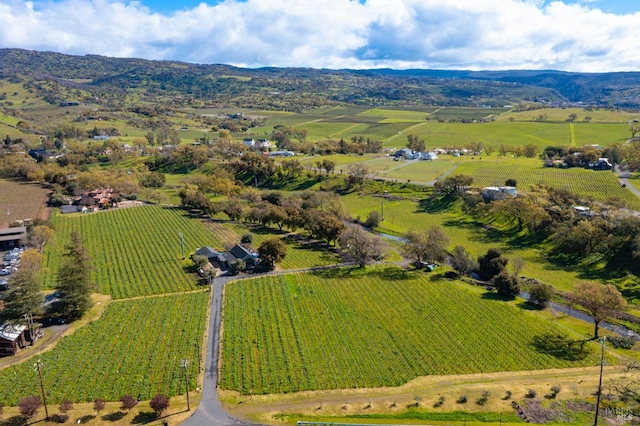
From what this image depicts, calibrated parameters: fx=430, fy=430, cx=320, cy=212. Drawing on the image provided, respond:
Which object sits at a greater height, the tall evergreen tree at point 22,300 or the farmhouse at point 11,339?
the tall evergreen tree at point 22,300

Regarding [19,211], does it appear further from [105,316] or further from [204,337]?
[204,337]

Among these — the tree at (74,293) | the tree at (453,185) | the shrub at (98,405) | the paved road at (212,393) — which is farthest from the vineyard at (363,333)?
the tree at (453,185)

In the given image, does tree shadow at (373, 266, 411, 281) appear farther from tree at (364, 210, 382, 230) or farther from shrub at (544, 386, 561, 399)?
shrub at (544, 386, 561, 399)

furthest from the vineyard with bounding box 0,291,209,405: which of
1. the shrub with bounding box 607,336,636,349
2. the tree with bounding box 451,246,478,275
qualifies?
the shrub with bounding box 607,336,636,349

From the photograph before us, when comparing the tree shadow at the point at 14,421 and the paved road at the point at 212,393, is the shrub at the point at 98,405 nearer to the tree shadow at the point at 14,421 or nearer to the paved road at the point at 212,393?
the tree shadow at the point at 14,421

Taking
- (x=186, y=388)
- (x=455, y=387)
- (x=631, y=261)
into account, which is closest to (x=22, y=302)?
(x=186, y=388)

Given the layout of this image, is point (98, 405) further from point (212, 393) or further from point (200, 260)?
point (200, 260)
